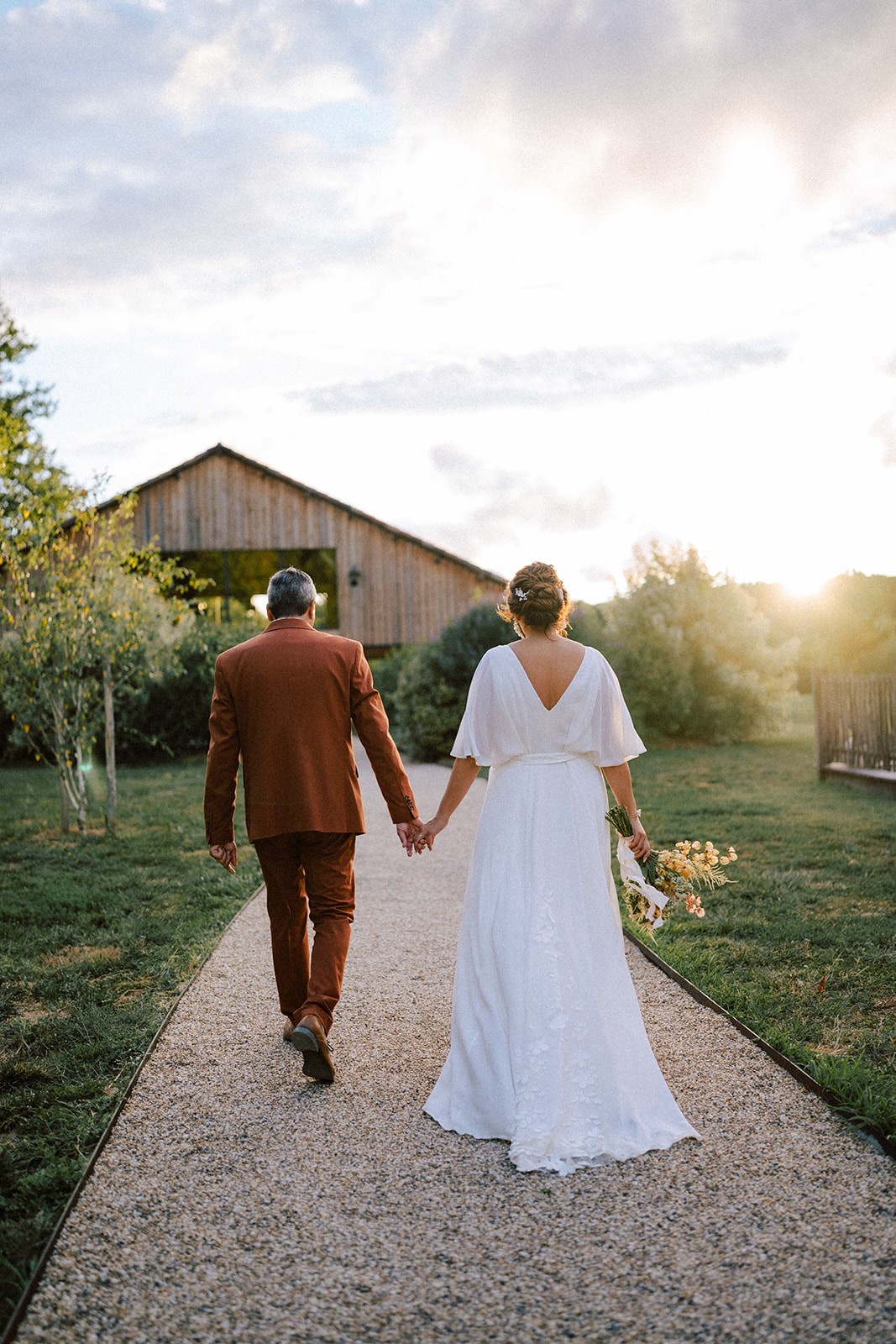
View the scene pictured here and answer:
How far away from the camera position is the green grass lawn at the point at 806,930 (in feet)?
14.1

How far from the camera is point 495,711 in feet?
12.6

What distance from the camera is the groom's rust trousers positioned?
4215 millimetres

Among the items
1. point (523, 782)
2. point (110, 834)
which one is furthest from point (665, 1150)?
point (110, 834)

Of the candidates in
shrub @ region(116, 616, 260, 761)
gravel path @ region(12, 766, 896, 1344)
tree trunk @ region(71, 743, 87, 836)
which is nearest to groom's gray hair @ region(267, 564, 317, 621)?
gravel path @ region(12, 766, 896, 1344)

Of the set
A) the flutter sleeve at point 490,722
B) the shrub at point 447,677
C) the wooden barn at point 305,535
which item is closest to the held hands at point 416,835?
the flutter sleeve at point 490,722

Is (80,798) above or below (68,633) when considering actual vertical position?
below

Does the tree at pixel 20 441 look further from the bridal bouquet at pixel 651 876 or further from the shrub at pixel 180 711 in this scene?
the bridal bouquet at pixel 651 876

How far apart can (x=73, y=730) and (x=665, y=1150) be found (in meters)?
8.76

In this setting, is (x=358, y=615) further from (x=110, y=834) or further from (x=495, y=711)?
(x=495, y=711)

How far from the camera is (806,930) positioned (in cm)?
623

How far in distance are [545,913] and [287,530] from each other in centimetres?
2426

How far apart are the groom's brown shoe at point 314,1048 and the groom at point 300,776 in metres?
0.07

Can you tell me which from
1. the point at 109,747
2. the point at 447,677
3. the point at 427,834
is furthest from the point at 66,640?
the point at 447,677

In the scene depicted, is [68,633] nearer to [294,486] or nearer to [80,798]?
[80,798]
